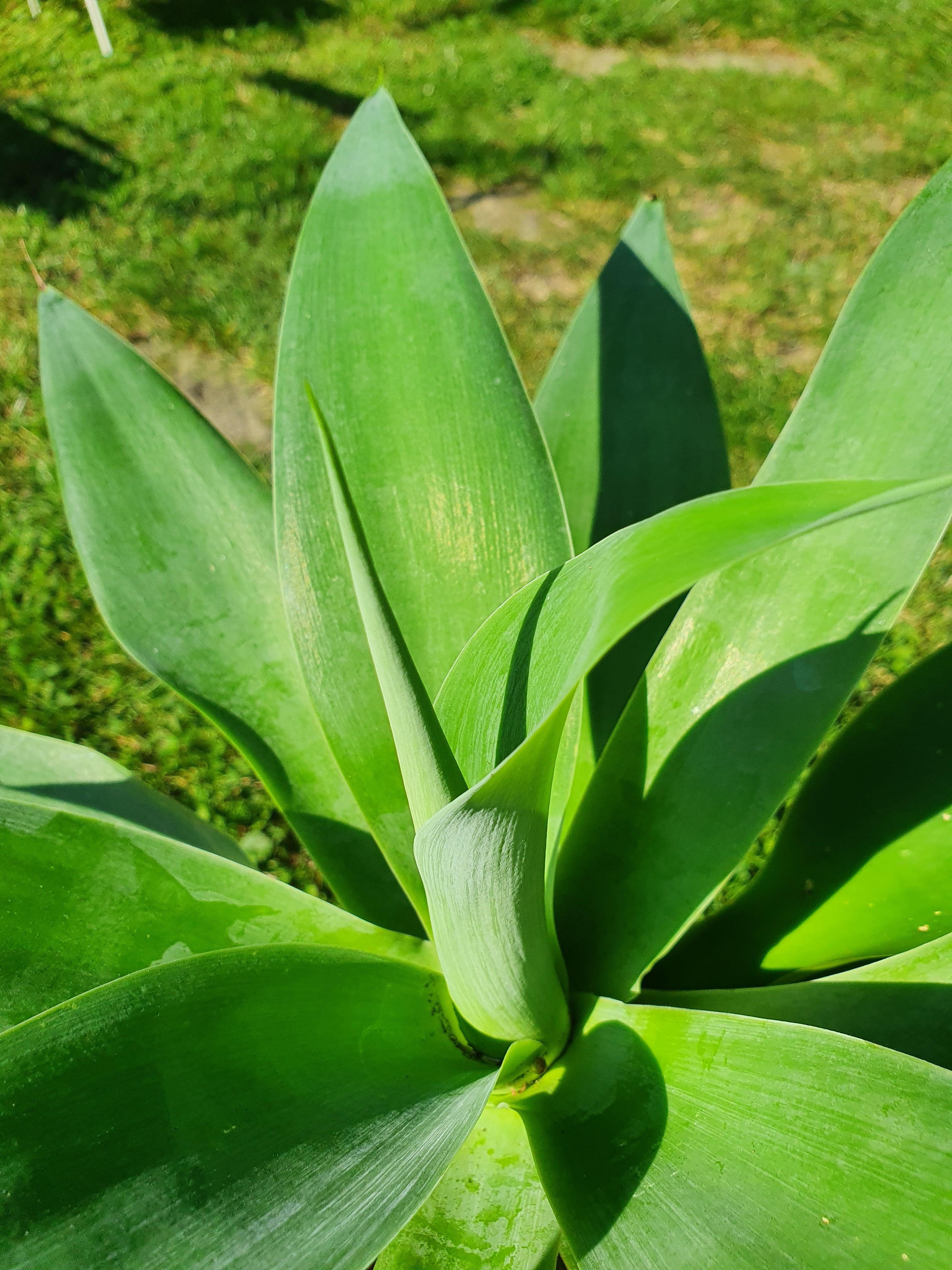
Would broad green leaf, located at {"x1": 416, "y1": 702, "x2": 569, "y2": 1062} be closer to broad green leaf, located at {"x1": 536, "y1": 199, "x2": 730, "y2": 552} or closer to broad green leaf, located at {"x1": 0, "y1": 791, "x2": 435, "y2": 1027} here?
broad green leaf, located at {"x1": 0, "y1": 791, "x2": 435, "y2": 1027}

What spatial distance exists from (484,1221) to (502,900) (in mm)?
294

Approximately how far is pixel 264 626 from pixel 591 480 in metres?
0.37

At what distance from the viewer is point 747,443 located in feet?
6.90

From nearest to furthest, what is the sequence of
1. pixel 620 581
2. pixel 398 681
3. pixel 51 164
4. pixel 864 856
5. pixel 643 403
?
pixel 620 581 → pixel 398 681 → pixel 864 856 → pixel 643 403 → pixel 51 164

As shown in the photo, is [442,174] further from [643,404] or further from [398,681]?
[398,681]

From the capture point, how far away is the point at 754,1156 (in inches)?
24.9

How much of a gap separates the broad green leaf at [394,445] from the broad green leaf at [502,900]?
18 centimetres

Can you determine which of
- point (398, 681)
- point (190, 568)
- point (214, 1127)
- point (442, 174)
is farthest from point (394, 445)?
point (442, 174)

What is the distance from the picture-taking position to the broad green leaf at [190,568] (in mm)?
940

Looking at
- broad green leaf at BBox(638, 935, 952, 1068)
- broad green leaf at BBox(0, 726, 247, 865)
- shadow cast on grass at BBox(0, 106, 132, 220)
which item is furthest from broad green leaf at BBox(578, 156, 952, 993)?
shadow cast on grass at BBox(0, 106, 132, 220)

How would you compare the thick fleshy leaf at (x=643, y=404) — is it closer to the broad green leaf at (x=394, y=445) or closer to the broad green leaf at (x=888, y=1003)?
the broad green leaf at (x=394, y=445)

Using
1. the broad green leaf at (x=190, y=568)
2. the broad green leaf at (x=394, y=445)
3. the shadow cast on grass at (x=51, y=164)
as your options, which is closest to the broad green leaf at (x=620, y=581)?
the broad green leaf at (x=394, y=445)

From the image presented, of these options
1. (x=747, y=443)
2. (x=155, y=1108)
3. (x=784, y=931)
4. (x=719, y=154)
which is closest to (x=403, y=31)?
(x=719, y=154)

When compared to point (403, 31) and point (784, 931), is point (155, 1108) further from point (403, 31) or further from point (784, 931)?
point (403, 31)
